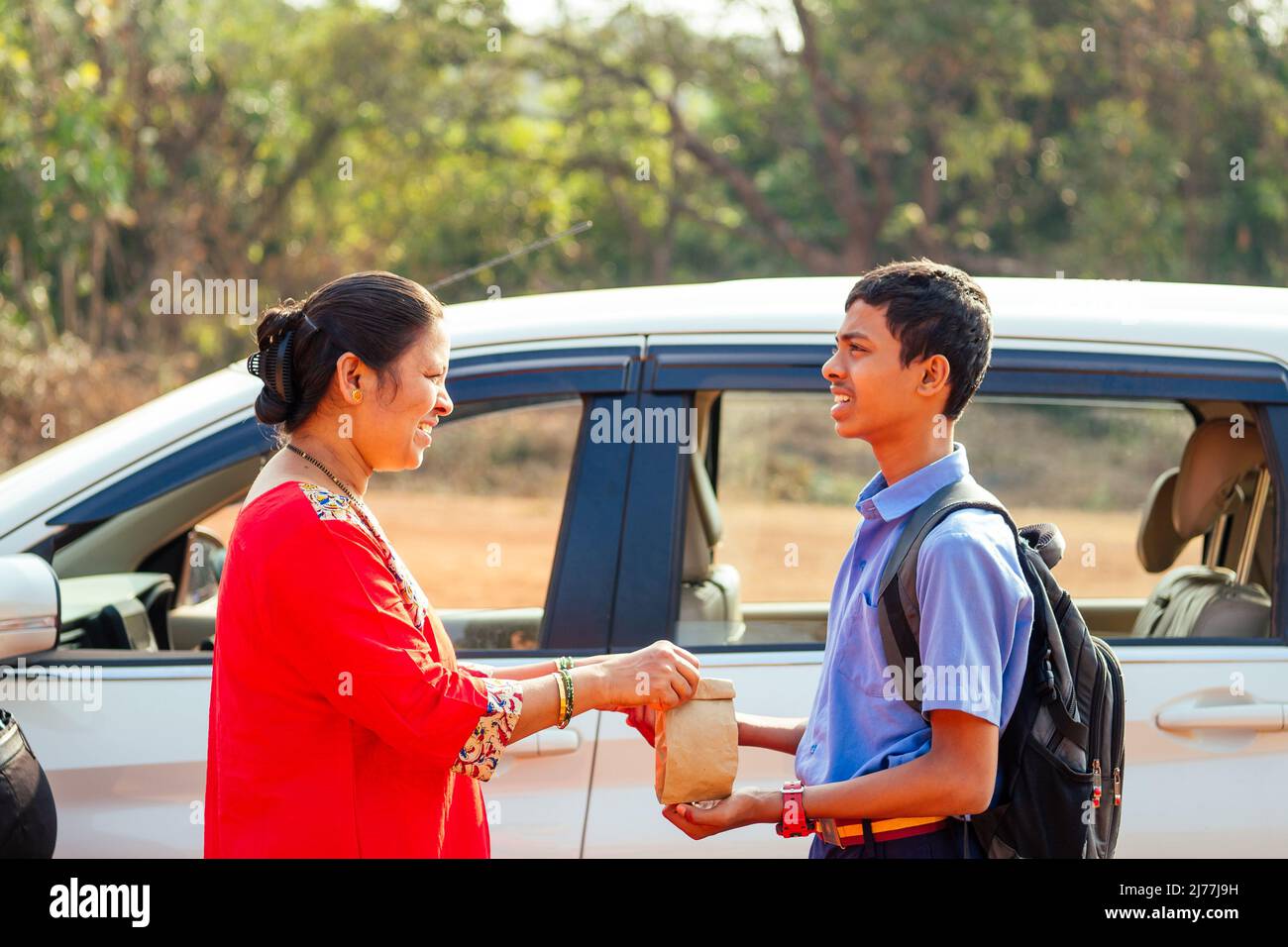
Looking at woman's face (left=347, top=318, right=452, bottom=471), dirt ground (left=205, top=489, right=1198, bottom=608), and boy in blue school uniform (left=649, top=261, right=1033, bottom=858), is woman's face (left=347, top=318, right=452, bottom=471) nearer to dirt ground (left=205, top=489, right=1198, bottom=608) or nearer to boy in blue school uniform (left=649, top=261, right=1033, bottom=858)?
boy in blue school uniform (left=649, top=261, right=1033, bottom=858)

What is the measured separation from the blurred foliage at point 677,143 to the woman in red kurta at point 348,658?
40.2 ft

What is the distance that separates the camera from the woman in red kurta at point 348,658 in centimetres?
177

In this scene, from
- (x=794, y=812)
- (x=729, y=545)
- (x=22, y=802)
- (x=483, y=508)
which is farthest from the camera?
(x=483, y=508)

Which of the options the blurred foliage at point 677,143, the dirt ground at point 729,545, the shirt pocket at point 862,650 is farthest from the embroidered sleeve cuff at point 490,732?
the blurred foliage at point 677,143

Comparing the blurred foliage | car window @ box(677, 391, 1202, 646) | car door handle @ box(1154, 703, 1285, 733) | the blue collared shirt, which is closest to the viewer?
the blue collared shirt

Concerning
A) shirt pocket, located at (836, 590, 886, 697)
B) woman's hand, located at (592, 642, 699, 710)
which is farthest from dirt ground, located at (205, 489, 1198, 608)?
shirt pocket, located at (836, 590, 886, 697)

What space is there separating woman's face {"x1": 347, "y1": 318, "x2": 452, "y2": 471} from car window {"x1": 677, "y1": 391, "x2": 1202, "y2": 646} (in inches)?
309

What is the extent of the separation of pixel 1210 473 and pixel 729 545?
9464 millimetres

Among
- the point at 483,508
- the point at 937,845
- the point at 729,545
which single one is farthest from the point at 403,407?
the point at 483,508

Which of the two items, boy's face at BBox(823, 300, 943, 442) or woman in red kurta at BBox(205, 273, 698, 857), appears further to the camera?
boy's face at BBox(823, 300, 943, 442)

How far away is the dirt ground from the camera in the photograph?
10.9 m

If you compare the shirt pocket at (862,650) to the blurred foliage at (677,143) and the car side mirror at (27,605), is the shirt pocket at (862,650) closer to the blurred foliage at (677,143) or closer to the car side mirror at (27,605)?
the car side mirror at (27,605)

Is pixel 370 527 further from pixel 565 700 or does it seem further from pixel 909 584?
pixel 909 584

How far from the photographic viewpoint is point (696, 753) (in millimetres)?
1981
